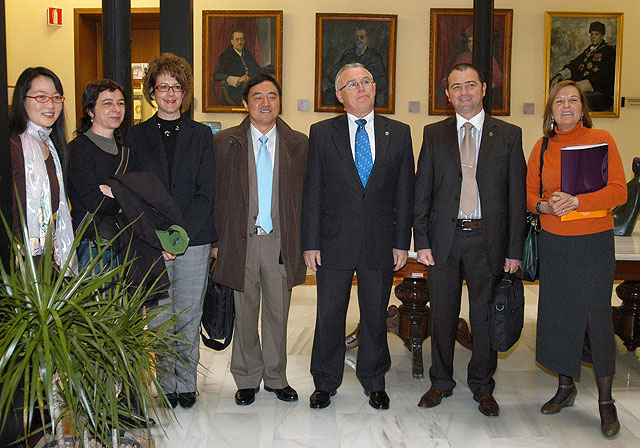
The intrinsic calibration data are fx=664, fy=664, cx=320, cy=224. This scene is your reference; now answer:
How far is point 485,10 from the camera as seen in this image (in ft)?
18.7

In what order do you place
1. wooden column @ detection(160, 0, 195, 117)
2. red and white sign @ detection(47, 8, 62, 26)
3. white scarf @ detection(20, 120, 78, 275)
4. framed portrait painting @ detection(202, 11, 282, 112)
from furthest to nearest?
red and white sign @ detection(47, 8, 62, 26) → framed portrait painting @ detection(202, 11, 282, 112) → wooden column @ detection(160, 0, 195, 117) → white scarf @ detection(20, 120, 78, 275)

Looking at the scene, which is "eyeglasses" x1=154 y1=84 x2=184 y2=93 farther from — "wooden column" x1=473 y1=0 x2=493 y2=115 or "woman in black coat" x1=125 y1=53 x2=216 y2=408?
"wooden column" x1=473 y1=0 x2=493 y2=115

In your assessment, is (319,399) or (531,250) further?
(319,399)

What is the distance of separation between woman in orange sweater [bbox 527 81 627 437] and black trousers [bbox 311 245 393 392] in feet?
2.74

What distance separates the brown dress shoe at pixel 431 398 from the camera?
11.7ft

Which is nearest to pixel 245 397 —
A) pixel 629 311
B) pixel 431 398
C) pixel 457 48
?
pixel 431 398

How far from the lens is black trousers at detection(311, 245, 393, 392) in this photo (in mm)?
3457

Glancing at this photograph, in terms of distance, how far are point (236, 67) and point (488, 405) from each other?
16.5ft

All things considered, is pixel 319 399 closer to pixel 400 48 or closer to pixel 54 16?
pixel 400 48

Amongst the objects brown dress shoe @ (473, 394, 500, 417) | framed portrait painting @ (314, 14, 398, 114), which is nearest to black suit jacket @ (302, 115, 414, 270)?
brown dress shoe @ (473, 394, 500, 417)

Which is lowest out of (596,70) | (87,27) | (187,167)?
(187,167)

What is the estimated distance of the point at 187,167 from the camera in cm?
333

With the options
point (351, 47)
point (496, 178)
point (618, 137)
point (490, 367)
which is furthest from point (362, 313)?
point (618, 137)

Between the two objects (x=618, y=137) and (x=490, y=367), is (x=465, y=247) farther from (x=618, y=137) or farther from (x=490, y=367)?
(x=618, y=137)
